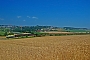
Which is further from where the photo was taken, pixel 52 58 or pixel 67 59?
pixel 52 58

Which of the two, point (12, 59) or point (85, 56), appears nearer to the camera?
point (85, 56)

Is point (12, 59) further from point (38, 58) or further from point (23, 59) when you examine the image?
point (38, 58)

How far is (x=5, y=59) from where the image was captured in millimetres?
18516

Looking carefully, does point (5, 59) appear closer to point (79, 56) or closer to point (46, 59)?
point (46, 59)

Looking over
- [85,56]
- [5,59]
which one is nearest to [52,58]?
[85,56]

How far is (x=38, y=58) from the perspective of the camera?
18484 mm

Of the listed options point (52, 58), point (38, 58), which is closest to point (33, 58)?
point (38, 58)

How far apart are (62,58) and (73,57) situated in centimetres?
103

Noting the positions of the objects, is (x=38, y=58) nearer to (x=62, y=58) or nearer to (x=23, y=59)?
(x=23, y=59)

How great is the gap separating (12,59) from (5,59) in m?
0.76

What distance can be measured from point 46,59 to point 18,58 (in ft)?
10.2

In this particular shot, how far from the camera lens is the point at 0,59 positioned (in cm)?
1845

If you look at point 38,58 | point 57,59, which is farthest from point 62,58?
point 38,58

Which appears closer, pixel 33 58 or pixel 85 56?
pixel 85 56
